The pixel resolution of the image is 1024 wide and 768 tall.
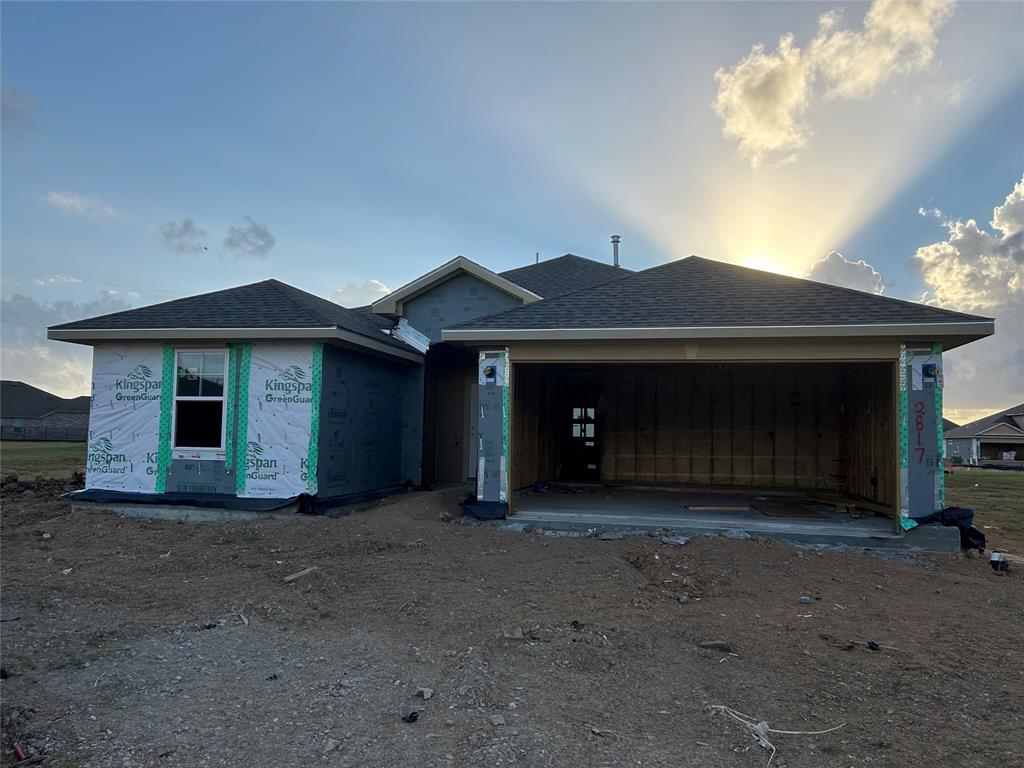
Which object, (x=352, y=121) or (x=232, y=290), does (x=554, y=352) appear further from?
(x=352, y=121)

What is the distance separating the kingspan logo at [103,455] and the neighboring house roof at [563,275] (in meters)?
8.75

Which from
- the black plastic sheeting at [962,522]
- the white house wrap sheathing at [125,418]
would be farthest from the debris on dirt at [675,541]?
the white house wrap sheathing at [125,418]

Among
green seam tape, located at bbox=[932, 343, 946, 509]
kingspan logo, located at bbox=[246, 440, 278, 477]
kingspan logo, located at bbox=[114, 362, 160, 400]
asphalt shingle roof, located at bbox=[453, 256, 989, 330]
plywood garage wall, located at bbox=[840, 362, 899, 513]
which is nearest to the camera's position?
green seam tape, located at bbox=[932, 343, 946, 509]

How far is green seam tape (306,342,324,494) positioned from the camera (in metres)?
9.68

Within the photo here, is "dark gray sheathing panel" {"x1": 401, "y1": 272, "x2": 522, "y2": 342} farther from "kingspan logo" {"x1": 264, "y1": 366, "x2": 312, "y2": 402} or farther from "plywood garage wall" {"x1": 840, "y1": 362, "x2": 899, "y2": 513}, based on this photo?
"plywood garage wall" {"x1": 840, "y1": 362, "x2": 899, "y2": 513}

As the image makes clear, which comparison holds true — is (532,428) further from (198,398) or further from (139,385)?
(139,385)

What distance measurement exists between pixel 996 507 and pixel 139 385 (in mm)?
18661

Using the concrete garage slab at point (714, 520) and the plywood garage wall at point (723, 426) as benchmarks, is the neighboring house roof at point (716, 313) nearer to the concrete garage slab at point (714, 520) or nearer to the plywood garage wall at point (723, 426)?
the concrete garage slab at point (714, 520)

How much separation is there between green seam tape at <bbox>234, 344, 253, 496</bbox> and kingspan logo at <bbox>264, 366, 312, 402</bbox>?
0.37 m

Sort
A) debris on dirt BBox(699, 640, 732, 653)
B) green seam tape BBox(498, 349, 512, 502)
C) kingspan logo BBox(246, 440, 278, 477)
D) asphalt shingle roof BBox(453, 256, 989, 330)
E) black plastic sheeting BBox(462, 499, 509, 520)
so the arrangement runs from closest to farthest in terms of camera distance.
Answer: debris on dirt BBox(699, 640, 732, 653) → asphalt shingle roof BBox(453, 256, 989, 330) → black plastic sheeting BBox(462, 499, 509, 520) → green seam tape BBox(498, 349, 512, 502) → kingspan logo BBox(246, 440, 278, 477)

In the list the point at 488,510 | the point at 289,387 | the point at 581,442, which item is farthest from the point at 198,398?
the point at 581,442

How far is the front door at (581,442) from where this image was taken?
1427 centimetres

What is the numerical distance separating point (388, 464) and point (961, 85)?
11821mm

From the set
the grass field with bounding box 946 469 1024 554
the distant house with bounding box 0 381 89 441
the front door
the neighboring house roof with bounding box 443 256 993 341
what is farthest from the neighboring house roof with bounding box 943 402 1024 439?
the distant house with bounding box 0 381 89 441
